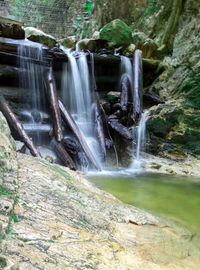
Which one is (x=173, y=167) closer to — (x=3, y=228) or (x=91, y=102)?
(x=91, y=102)

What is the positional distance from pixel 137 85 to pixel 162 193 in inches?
176

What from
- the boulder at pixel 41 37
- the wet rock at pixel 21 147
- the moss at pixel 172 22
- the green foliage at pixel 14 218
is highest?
the moss at pixel 172 22

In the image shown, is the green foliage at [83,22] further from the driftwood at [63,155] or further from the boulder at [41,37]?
the driftwood at [63,155]

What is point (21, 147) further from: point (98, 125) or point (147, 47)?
point (147, 47)

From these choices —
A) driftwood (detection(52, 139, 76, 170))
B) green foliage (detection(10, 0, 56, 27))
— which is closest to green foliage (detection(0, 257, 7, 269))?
driftwood (detection(52, 139, 76, 170))

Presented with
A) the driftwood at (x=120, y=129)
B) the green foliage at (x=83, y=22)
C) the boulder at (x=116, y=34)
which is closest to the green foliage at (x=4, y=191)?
the driftwood at (x=120, y=129)

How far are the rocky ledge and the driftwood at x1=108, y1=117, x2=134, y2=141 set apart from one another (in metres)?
3.59

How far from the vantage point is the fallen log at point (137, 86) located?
263 inches

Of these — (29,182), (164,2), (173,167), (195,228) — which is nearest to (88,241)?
(29,182)

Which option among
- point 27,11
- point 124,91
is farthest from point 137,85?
point 27,11

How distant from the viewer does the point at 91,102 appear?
7258mm

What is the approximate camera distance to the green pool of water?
270 centimetres

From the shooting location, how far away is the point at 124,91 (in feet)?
24.0

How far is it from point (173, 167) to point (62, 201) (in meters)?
4.26
